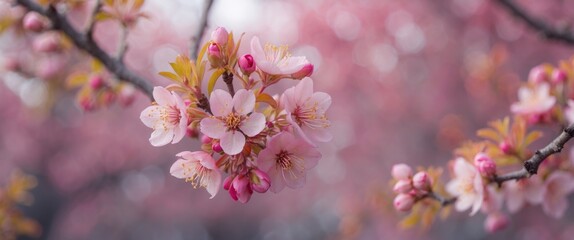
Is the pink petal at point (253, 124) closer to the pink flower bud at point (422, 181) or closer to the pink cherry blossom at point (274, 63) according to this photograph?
the pink cherry blossom at point (274, 63)

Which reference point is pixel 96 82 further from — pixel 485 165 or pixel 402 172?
pixel 485 165

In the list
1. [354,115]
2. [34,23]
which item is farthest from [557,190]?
[354,115]

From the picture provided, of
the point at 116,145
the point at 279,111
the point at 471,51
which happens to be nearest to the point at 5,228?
the point at 279,111

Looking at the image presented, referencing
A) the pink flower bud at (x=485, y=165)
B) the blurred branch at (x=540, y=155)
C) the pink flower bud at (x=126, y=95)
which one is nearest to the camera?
the blurred branch at (x=540, y=155)

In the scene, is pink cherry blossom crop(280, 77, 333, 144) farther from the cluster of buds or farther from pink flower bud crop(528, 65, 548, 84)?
pink flower bud crop(528, 65, 548, 84)

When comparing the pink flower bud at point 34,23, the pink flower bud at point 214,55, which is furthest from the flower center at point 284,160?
the pink flower bud at point 34,23

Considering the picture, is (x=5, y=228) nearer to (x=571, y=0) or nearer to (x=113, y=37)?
(x=571, y=0)

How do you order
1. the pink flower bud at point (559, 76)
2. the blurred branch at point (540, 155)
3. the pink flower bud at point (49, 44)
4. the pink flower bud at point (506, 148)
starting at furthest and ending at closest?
1. the pink flower bud at point (49, 44)
2. the pink flower bud at point (559, 76)
3. the pink flower bud at point (506, 148)
4. the blurred branch at point (540, 155)
